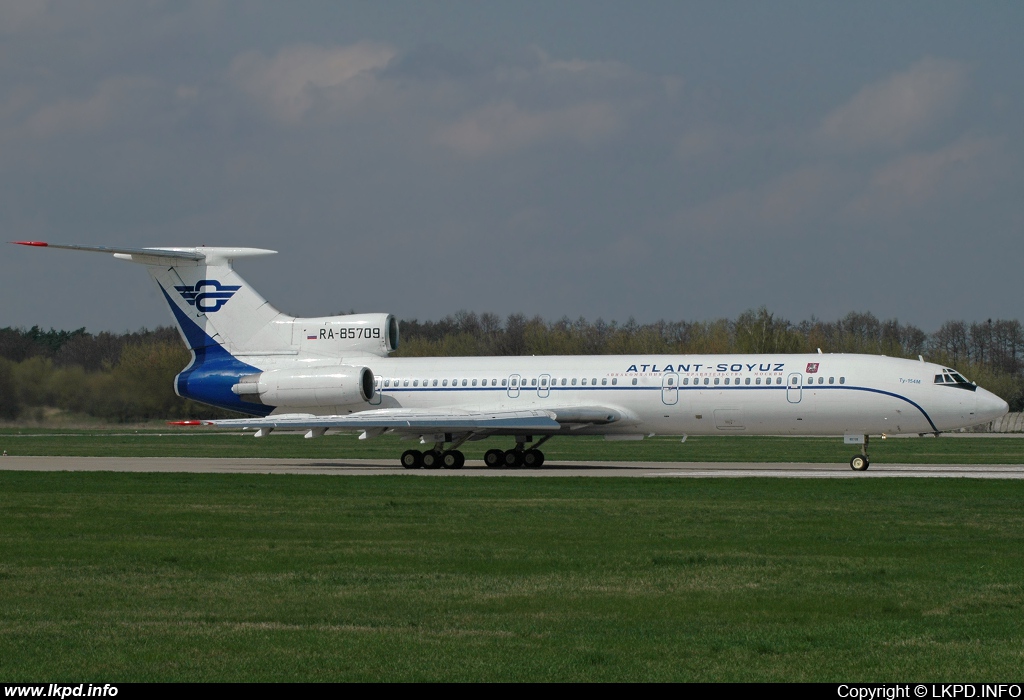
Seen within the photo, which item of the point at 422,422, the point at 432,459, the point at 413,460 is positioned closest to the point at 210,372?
the point at 413,460

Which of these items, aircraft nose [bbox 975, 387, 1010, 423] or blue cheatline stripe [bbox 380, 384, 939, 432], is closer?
aircraft nose [bbox 975, 387, 1010, 423]

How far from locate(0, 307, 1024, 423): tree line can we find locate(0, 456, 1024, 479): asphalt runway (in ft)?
58.4

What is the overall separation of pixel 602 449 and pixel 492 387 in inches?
605

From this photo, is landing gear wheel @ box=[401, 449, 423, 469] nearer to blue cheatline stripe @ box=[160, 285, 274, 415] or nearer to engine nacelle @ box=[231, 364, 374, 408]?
engine nacelle @ box=[231, 364, 374, 408]

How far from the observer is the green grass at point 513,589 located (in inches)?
370

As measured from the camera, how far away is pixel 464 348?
86.5 meters

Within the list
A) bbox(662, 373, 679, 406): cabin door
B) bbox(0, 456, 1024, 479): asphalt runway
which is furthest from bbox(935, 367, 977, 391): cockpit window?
bbox(662, 373, 679, 406): cabin door

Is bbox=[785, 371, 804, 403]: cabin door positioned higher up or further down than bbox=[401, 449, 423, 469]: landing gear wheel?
higher up

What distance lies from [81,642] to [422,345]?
7336 centimetres

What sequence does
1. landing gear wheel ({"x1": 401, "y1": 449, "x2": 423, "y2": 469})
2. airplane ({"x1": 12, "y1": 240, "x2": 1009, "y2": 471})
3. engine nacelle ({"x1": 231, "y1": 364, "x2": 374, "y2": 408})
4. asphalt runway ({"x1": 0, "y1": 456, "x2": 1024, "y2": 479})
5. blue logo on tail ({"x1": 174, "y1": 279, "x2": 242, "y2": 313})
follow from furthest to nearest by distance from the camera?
blue logo on tail ({"x1": 174, "y1": 279, "x2": 242, "y2": 313}), engine nacelle ({"x1": 231, "y1": 364, "x2": 374, "y2": 408}), landing gear wheel ({"x1": 401, "y1": 449, "x2": 423, "y2": 469}), airplane ({"x1": 12, "y1": 240, "x2": 1009, "y2": 471}), asphalt runway ({"x1": 0, "y1": 456, "x2": 1024, "y2": 479})

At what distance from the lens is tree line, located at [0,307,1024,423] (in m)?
59.6

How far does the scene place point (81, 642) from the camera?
33.2ft

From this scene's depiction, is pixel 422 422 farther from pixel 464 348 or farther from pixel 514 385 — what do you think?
pixel 464 348
